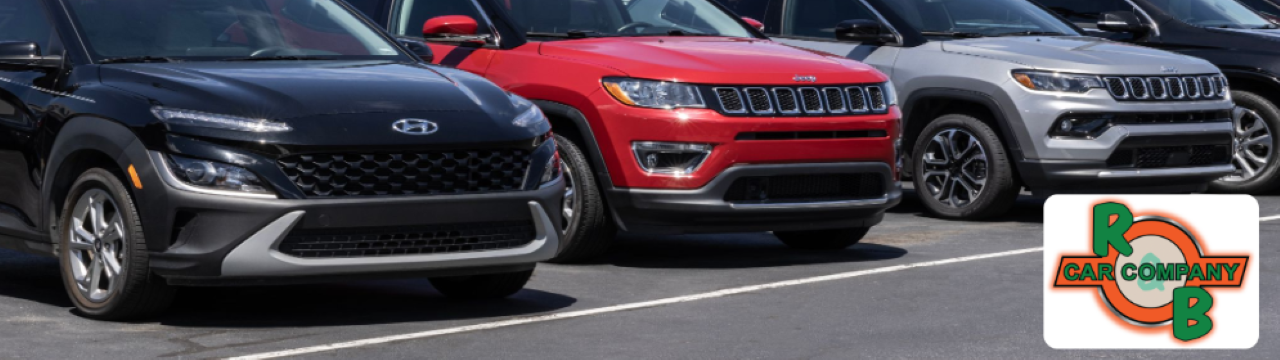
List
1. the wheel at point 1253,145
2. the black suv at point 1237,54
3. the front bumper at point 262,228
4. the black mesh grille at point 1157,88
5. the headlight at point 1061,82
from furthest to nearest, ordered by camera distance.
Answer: the wheel at point 1253,145 → the black suv at point 1237,54 → the black mesh grille at point 1157,88 → the headlight at point 1061,82 → the front bumper at point 262,228

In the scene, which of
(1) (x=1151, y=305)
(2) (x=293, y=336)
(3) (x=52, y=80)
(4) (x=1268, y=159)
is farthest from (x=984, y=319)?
A: (4) (x=1268, y=159)

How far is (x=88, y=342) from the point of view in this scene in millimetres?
6672

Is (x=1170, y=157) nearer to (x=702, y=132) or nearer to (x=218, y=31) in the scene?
(x=702, y=132)

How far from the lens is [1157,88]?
11188 millimetres

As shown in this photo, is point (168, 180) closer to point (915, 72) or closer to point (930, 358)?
point (930, 358)

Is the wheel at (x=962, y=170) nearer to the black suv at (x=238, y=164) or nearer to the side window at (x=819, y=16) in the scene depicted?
the side window at (x=819, y=16)

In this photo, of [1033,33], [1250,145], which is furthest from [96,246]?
[1250,145]

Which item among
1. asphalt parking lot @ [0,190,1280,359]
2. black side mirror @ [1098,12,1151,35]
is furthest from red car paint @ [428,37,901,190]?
black side mirror @ [1098,12,1151,35]

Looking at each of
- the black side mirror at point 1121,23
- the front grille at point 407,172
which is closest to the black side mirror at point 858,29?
the black side mirror at point 1121,23

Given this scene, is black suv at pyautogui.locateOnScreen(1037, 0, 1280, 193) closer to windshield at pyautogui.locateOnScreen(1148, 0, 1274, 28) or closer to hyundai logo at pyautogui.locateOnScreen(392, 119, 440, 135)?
windshield at pyautogui.locateOnScreen(1148, 0, 1274, 28)

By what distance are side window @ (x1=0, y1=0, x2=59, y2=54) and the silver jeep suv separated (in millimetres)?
5117

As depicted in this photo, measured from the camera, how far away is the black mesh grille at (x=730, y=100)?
890cm

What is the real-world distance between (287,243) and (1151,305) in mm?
2990

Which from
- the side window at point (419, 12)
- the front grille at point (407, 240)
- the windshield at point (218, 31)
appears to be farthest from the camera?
the side window at point (419, 12)
